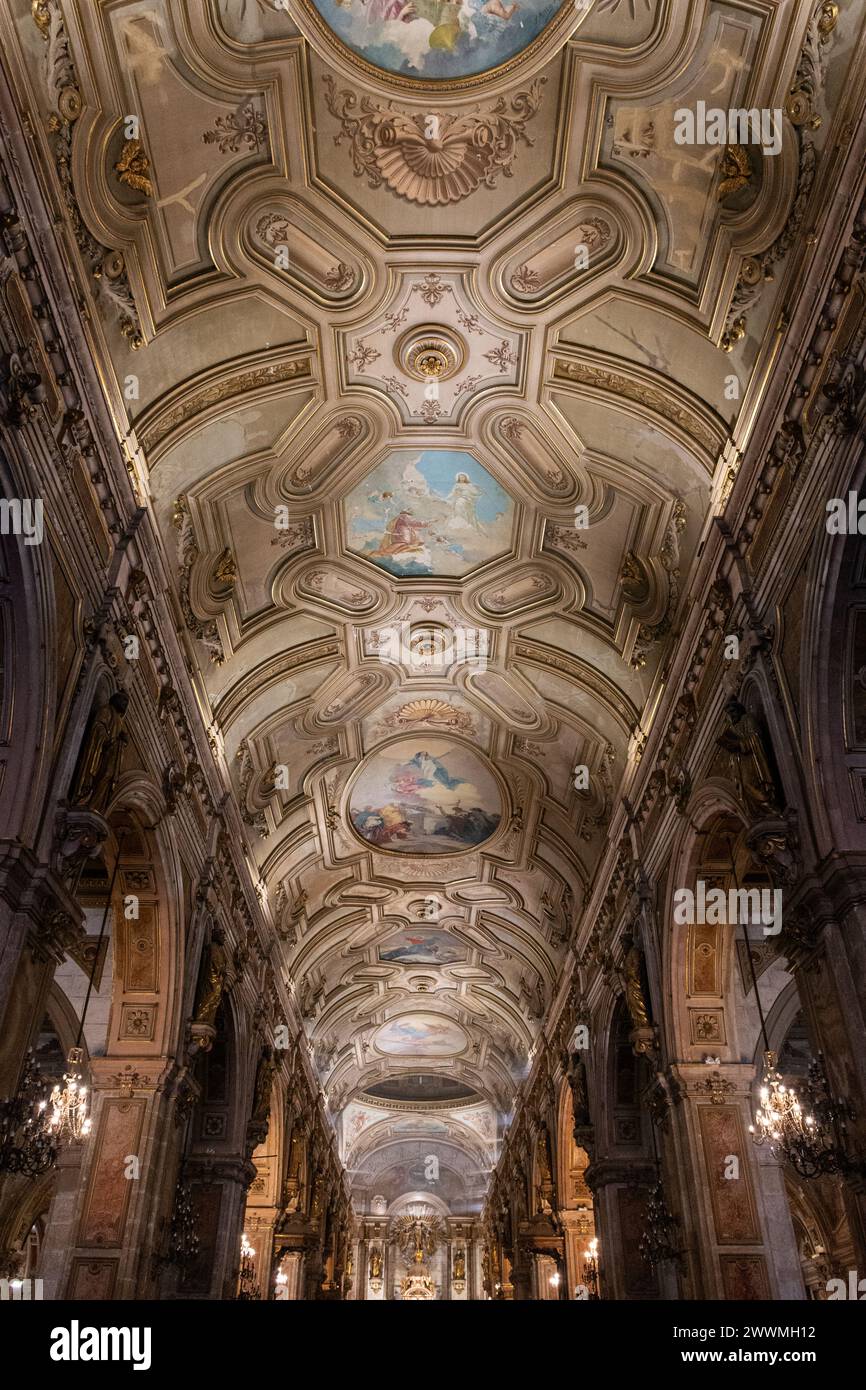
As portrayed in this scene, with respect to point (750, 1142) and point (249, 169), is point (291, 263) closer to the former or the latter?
point (249, 169)

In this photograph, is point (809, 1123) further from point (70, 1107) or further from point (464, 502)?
point (464, 502)

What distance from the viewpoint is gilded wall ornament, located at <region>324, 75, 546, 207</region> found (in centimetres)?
1055

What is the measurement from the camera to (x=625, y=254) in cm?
1140

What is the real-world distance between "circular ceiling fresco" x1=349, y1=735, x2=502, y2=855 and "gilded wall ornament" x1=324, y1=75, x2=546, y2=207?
11579mm

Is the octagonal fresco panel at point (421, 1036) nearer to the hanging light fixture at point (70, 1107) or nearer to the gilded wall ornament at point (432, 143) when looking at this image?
the hanging light fixture at point (70, 1107)

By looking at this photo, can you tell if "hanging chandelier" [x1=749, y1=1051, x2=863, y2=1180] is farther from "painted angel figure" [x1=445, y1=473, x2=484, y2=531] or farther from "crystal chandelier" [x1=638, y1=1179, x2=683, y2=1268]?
"painted angel figure" [x1=445, y1=473, x2=484, y2=531]

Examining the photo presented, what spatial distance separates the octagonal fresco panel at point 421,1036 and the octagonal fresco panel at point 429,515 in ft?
68.6

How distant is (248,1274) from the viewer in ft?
62.8

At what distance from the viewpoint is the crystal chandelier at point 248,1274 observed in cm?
1892

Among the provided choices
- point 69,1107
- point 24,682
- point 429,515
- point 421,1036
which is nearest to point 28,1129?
point 69,1107

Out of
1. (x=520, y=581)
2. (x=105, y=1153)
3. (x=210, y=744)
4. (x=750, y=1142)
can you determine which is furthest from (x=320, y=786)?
(x=750, y=1142)

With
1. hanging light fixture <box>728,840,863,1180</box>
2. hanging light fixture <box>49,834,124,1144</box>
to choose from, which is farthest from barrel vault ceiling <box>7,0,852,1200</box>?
hanging light fixture <box>728,840,863,1180</box>

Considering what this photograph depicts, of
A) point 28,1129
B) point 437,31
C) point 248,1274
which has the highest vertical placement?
point 437,31

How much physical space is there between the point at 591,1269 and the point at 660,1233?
280 inches
